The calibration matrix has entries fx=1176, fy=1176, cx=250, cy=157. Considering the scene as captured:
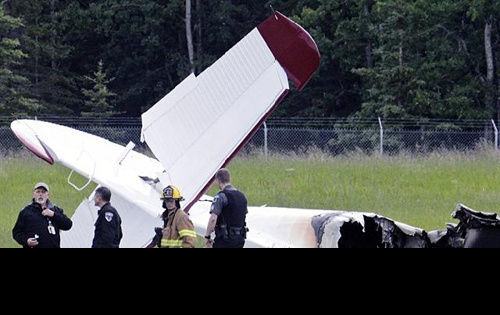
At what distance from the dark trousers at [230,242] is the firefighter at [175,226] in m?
0.79

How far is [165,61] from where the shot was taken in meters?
43.3

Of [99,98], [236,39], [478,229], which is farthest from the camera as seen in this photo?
[236,39]

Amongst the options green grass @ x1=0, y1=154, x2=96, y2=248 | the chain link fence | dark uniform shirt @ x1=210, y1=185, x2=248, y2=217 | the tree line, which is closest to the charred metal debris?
dark uniform shirt @ x1=210, y1=185, x2=248, y2=217

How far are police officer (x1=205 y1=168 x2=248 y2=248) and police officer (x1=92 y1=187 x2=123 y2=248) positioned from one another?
3.03ft

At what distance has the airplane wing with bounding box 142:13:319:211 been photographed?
43.6ft

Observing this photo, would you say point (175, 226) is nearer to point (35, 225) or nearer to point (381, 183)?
point (35, 225)

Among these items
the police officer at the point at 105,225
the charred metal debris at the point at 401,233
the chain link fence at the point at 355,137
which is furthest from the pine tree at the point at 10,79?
the police officer at the point at 105,225

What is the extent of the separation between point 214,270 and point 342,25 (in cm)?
3303

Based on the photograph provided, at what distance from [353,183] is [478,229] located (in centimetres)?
1224

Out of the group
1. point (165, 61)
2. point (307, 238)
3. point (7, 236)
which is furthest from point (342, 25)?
point (307, 238)

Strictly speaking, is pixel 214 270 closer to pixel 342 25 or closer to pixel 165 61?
pixel 342 25

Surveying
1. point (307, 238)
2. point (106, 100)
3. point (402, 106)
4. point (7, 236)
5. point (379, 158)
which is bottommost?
point (307, 238)

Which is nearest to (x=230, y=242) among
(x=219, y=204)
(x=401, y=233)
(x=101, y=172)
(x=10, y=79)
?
(x=219, y=204)

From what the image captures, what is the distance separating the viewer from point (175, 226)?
1036 centimetres
